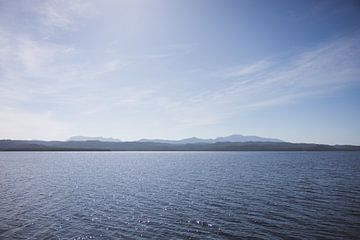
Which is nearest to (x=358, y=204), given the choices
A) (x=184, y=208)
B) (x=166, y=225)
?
(x=184, y=208)

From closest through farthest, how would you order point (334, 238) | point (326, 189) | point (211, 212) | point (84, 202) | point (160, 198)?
point (334, 238)
point (211, 212)
point (84, 202)
point (160, 198)
point (326, 189)

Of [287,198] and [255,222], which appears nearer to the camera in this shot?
[255,222]

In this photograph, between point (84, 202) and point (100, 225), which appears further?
point (84, 202)

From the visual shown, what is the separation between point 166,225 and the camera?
104 feet

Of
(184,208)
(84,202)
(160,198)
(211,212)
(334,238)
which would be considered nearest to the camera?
(334,238)

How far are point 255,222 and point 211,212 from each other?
6.74 meters

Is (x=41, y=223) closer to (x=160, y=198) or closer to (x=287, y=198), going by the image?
(x=160, y=198)

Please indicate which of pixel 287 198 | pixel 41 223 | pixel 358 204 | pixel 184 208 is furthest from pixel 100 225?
pixel 358 204

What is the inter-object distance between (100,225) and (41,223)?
23.6ft

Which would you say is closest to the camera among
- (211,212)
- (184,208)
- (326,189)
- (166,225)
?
(166,225)

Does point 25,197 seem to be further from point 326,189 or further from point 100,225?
point 326,189

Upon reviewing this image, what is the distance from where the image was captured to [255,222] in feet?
107

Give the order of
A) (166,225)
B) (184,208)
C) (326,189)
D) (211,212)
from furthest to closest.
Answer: (326,189), (184,208), (211,212), (166,225)

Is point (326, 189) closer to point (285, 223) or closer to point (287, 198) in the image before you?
point (287, 198)
